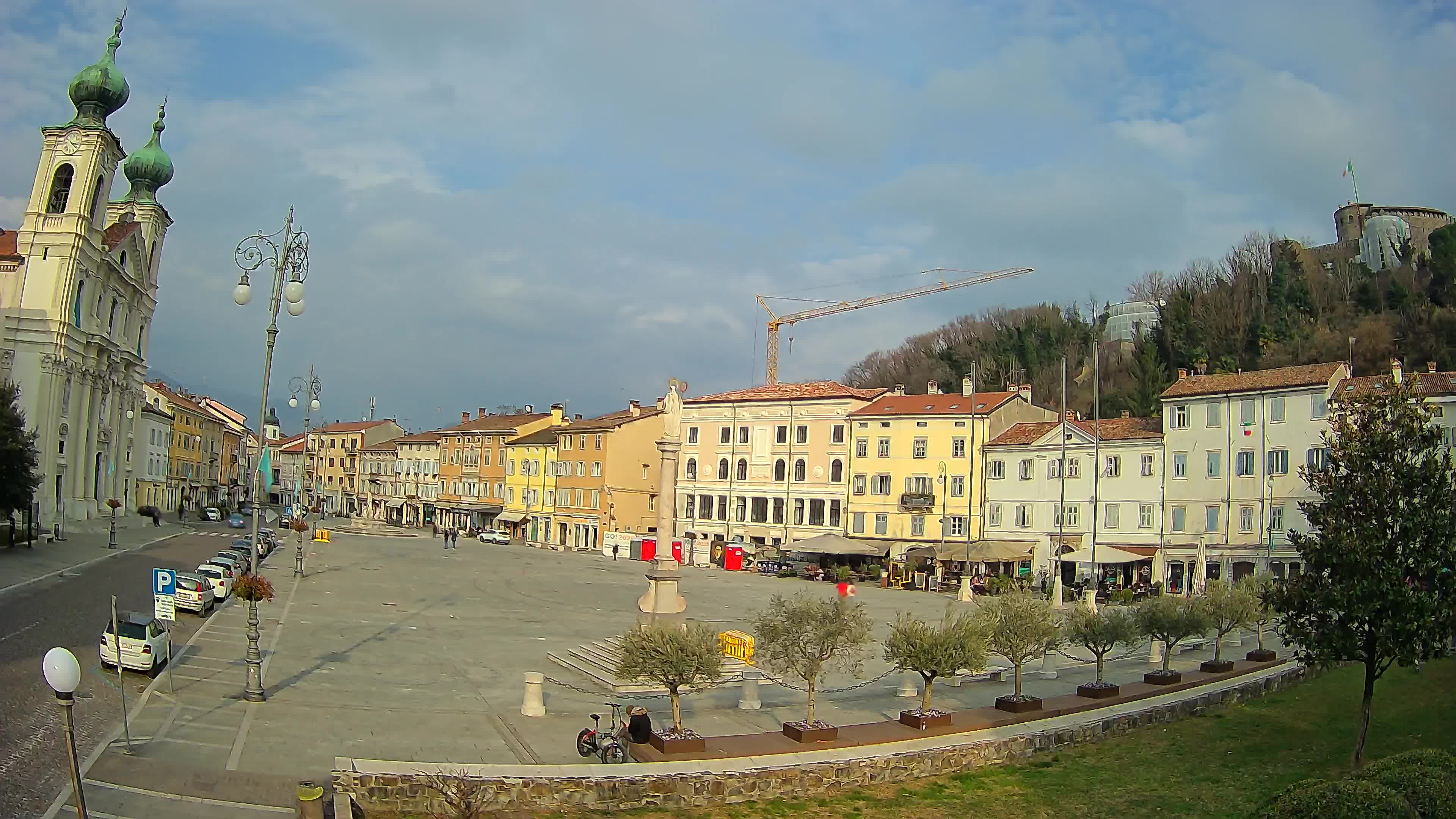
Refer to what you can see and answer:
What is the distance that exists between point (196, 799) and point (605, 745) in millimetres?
5728

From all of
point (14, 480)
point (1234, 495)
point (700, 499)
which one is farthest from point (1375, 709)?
point (700, 499)

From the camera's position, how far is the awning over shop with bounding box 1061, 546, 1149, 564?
51.8 m

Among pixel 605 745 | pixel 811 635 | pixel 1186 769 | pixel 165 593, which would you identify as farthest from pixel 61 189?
pixel 1186 769

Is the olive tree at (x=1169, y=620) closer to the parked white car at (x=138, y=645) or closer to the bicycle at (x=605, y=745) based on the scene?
the bicycle at (x=605, y=745)

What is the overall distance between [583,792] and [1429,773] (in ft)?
32.5

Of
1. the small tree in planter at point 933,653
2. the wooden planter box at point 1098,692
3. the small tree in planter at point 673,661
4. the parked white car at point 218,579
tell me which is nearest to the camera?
the small tree in planter at point 673,661

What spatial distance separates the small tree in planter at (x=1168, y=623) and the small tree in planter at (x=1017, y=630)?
4397mm

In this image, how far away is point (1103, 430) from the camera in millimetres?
58000

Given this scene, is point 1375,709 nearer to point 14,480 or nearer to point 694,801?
point 694,801

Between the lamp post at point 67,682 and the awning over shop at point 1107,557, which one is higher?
the lamp post at point 67,682

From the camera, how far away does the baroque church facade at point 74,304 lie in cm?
6156

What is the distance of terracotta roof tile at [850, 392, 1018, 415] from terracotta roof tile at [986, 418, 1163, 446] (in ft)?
6.40

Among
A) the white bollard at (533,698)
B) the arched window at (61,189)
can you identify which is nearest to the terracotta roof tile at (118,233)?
the arched window at (61,189)

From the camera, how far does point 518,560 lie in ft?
206
